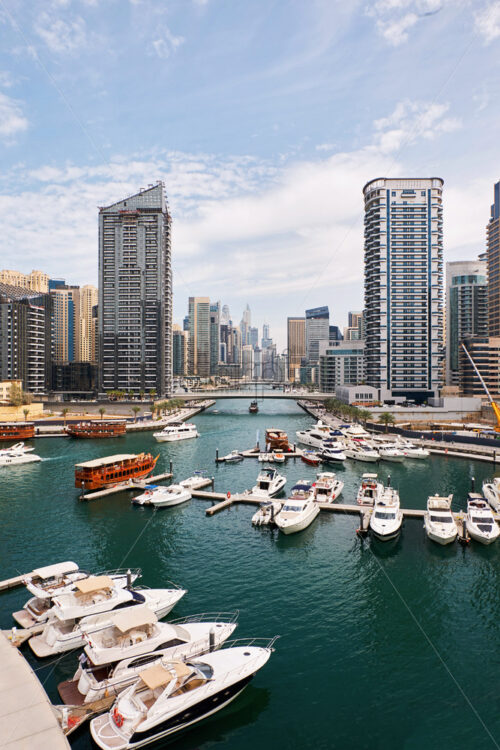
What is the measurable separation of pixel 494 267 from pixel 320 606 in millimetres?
170584

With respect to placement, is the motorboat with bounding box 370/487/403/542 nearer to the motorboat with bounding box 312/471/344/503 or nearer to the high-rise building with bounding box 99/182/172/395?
the motorboat with bounding box 312/471/344/503

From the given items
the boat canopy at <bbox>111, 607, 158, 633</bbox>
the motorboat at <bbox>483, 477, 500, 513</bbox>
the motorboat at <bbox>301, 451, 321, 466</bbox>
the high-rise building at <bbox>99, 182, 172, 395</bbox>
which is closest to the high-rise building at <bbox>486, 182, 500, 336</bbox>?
the motorboat at <bbox>301, 451, 321, 466</bbox>

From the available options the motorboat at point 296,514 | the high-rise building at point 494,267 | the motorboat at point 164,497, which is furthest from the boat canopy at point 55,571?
the high-rise building at point 494,267

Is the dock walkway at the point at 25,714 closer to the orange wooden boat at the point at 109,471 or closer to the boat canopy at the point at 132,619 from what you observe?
the boat canopy at the point at 132,619

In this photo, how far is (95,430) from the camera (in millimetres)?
113000

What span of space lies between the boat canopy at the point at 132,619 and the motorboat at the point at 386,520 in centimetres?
2396

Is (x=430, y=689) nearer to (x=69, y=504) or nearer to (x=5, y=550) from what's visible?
(x=5, y=550)

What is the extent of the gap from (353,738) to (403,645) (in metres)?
8.15

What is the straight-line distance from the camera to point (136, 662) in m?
21.9

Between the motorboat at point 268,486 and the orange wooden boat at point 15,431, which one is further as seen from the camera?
the orange wooden boat at point 15,431

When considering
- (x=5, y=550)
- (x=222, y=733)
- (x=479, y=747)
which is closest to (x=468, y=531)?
(x=479, y=747)

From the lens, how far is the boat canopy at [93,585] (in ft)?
89.5

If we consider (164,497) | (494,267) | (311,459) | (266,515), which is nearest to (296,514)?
(266,515)

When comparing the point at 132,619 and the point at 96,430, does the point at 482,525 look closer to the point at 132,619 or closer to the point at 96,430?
the point at 132,619
